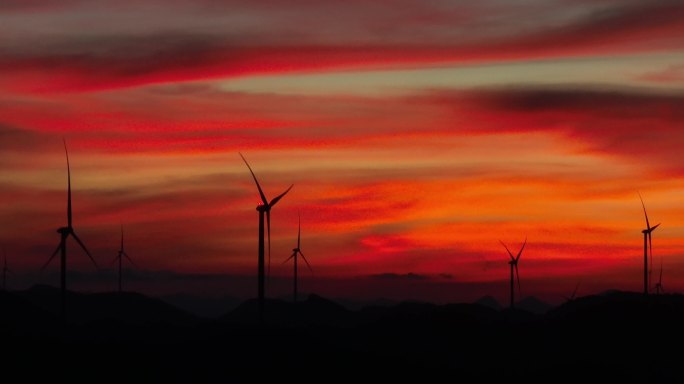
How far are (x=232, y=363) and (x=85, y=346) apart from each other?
56.6ft

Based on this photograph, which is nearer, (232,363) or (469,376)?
(232,363)

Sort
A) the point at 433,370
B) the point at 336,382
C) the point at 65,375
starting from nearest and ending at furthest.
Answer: the point at 65,375, the point at 336,382, the point at 433,370

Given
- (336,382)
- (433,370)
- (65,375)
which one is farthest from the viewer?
(433,370)

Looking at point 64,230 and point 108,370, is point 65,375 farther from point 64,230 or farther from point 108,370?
point 64,230

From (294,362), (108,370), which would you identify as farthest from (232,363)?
(108,370)

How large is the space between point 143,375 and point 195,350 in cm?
1969

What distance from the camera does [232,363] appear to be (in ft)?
511

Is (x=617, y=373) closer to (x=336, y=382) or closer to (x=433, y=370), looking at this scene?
(x=433, y=370)

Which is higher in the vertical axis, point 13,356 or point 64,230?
point 64,230

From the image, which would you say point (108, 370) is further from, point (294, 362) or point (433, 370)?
point (433, 370)

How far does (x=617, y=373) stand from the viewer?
173 metres

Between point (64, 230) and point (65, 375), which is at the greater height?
point (64, 230)

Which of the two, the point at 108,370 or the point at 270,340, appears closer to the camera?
the point at 108,370

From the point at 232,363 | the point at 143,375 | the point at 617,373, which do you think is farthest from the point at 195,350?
the point at 617,373
